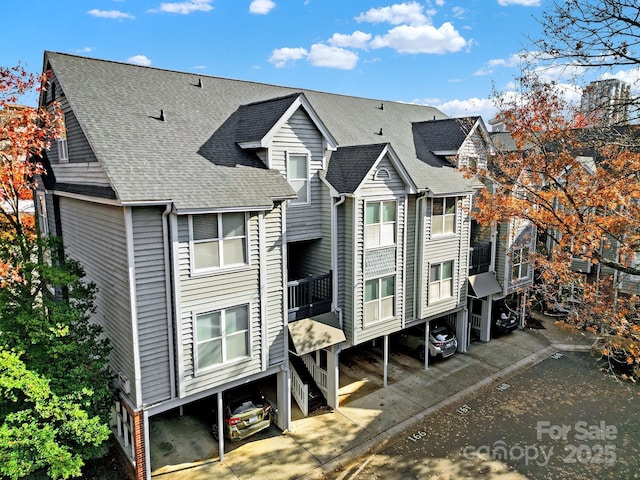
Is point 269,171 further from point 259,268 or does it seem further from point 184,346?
point 184,346

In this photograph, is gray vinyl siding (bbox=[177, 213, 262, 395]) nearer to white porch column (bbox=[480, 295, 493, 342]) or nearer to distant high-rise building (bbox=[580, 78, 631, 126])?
distant high-rise building (bbox=[580, 78, 631, 126])

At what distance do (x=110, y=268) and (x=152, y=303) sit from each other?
1973 mm

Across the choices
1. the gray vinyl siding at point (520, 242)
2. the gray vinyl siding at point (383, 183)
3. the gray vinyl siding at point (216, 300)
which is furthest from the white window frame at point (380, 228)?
the gray vinyl siding at point (520, 242)

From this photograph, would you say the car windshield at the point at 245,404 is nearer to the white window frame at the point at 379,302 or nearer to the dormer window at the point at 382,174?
the white window frame at the point at 379,302

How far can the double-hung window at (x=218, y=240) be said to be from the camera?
12.2m

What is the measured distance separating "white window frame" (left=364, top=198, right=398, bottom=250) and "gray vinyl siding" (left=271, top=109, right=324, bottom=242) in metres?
1.81

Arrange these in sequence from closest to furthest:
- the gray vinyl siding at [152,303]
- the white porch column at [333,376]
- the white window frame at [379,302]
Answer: the gray vinyl siding at [152,303]
the white porch column at [333,376]
the white window frame at [379,302]

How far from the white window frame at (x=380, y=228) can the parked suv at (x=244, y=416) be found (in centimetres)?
688

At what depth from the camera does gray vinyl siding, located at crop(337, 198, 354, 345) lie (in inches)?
640

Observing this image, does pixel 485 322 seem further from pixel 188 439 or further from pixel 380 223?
pixel 188 439

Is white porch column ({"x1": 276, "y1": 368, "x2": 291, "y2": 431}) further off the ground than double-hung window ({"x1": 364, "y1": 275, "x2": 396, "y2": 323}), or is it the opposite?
double-hung window ({"x1": 364, "y1": 275, "x2": 396, "y2": 323})

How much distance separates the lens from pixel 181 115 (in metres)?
15.4

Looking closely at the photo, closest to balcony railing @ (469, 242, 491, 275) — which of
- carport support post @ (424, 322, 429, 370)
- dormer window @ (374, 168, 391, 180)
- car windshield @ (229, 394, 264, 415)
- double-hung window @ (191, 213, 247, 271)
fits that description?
carport support post @ (424, 322, 429, 370)

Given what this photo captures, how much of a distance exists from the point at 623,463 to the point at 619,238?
7.46 meters
